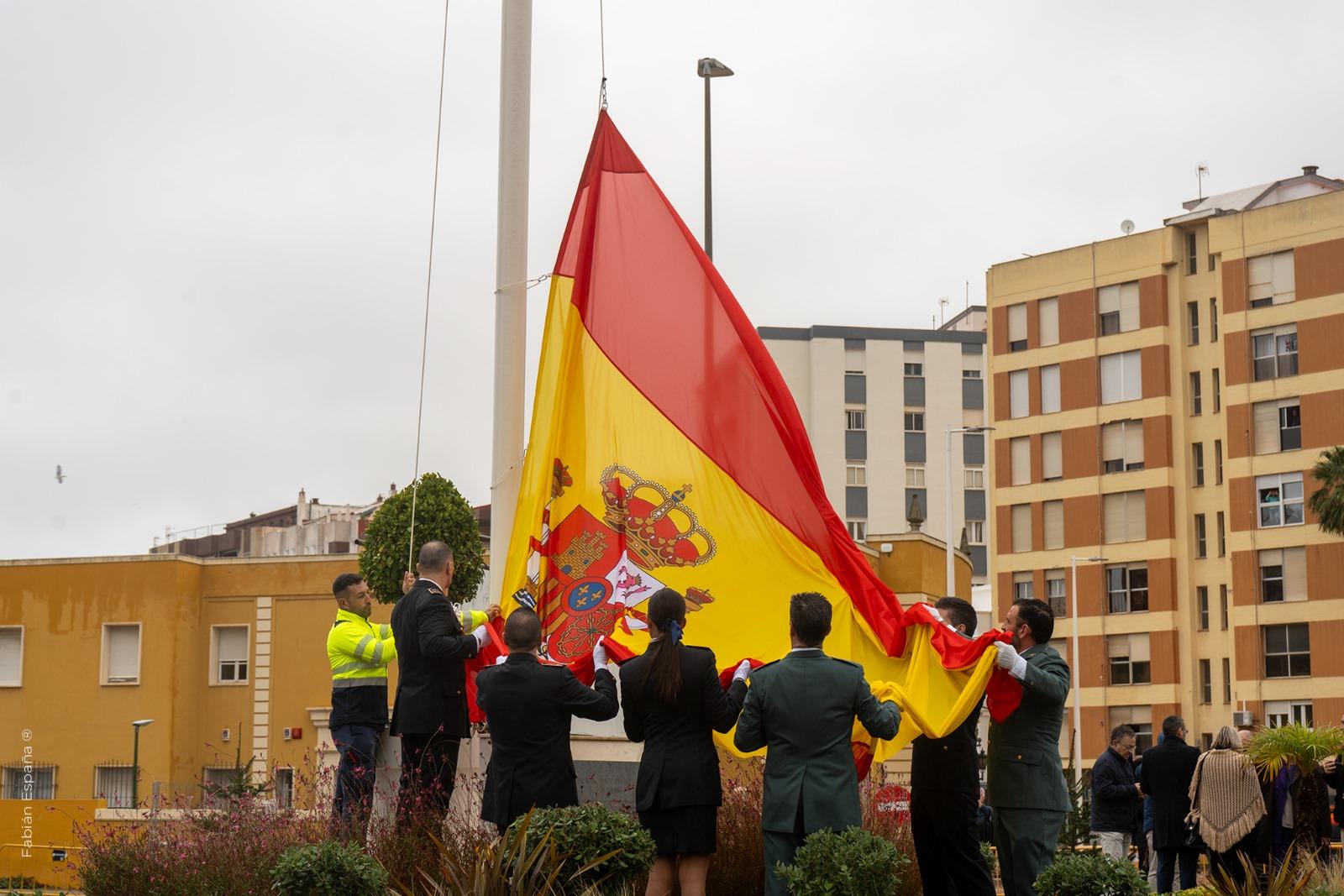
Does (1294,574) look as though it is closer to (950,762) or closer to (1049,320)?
(1049,320)

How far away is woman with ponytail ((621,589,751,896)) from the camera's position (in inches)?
362

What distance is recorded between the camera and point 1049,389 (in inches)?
2751

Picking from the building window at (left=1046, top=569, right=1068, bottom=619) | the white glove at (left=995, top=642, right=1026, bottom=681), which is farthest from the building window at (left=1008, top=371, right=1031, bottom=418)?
the white glove at (left=995, top=642, right=1026, bottom=681)

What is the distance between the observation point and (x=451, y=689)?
34.8 ft

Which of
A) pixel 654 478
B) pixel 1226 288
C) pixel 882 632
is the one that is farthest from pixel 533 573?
pixel 1226 288

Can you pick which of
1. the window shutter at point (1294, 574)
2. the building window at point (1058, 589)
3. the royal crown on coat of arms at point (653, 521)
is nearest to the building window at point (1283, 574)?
the window shutter at point (1294, 574)

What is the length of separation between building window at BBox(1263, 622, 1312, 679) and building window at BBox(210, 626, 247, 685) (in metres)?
36.7

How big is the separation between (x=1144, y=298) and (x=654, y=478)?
5892cm

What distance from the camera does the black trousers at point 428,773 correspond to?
10102 mm

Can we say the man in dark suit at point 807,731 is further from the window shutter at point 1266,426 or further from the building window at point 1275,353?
the window shutter at point 1266,426

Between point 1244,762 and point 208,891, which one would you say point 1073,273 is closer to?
point 1244,762

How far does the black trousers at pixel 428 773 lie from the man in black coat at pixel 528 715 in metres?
0.68

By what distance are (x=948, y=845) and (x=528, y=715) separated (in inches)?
101

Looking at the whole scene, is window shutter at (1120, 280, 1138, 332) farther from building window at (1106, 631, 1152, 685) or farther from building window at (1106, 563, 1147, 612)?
building window at (1106, 631, 1152, 685)
